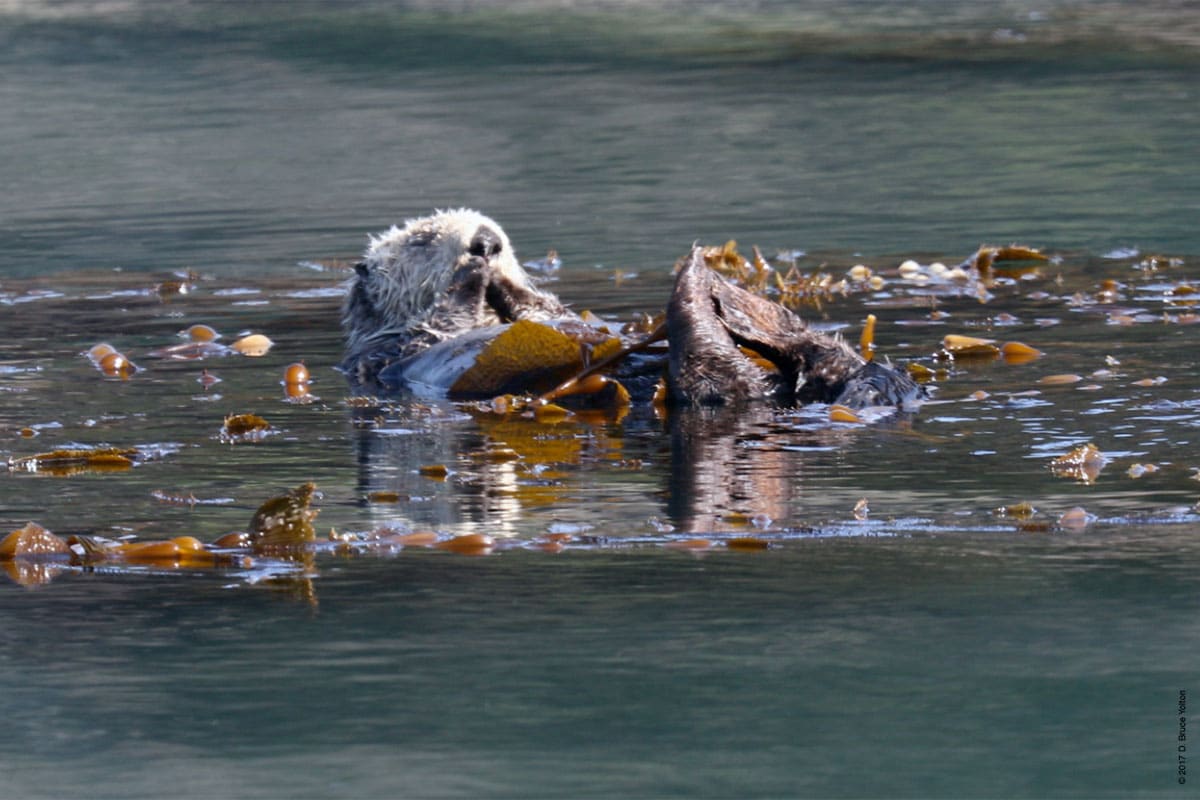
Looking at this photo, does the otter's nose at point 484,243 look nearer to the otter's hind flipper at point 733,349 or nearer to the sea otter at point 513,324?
the sea otter at point 513,324

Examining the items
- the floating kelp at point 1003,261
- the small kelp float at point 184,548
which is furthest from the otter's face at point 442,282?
the small kelp float at point 184,548

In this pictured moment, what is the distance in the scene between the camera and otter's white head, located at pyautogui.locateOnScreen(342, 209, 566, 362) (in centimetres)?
685

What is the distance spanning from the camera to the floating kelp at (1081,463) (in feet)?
15.4

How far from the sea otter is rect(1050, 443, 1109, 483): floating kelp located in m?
0.92

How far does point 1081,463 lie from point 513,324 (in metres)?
2.12

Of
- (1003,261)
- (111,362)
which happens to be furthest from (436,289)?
(1003,261)

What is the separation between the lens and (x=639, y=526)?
14.1 feet

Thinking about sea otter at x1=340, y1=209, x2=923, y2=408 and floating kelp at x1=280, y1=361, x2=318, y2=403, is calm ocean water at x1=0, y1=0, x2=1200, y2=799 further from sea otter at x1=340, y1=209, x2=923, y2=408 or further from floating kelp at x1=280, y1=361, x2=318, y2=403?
sea otter at x1=340, y1=209, x2=923, y2=408

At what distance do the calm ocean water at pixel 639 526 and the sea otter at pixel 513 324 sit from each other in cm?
19

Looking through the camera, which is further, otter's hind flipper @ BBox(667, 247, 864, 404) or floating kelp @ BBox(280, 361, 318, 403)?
floating kelp @ BBox(280, 361, 318, 403)

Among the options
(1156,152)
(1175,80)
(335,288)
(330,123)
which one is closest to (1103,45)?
(1175,80)

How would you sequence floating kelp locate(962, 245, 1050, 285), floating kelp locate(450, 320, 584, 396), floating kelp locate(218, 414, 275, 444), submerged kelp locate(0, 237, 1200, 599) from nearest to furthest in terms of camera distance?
submerged kelp locate(0, 237, 1200, 599)
floating kelp locate(218, 414, 275, 444)
floating kelp locate(450, 320, 584, 396)
floating kelp locate(962, 245, 1050, 285)

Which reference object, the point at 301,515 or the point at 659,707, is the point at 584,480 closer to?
the point at 301,515

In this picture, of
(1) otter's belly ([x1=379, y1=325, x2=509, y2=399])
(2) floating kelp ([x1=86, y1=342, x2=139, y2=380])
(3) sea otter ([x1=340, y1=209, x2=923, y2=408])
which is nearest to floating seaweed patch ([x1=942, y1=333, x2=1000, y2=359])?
(3) sea otter ([x1=340, y1=209, x2=923, y2=408])
